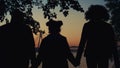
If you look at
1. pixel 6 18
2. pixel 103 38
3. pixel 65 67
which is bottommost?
pixel 6 18

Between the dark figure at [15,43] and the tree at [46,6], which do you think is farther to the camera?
the tree at [46,6]

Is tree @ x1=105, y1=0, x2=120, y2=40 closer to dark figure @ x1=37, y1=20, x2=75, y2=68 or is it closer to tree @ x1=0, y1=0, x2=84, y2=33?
tree @ x1=0, y1=0, x2=84, y2=33

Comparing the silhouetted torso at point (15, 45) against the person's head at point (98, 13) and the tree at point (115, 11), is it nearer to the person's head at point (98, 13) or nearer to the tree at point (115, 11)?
the person's head at point (98, 13)

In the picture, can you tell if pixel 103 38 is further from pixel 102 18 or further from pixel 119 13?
pixel 119 13

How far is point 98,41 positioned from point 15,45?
5.85 ft

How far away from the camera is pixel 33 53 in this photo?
8789 millimetres

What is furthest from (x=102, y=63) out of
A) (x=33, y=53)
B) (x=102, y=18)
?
(x=33, y=53)

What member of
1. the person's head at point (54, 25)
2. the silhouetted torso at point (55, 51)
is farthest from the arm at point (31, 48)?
the person's head at point (54, 25)

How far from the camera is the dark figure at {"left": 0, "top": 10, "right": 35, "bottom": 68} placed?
28.3ft

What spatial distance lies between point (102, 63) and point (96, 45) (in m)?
0.40

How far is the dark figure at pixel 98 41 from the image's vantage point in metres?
8.58

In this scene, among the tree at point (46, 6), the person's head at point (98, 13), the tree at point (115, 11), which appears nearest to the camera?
the person's head at point (98, 13)

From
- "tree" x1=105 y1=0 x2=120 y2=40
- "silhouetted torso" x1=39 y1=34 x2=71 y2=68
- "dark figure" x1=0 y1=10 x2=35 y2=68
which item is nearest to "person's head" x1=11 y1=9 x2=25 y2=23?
"dark figure" x1=0 y1=10 x2=35 y2=68

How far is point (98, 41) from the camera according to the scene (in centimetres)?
863
